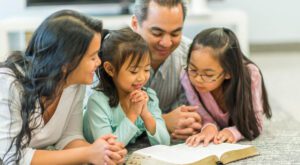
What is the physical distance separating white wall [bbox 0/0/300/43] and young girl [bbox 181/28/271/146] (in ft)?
7.30

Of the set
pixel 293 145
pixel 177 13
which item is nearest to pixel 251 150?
pixel 293 145

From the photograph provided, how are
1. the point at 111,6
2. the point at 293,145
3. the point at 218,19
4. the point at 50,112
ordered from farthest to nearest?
1. the point at 111,6
2. the point at 218,19
3. the point at 293,145
4. the point at 50,112

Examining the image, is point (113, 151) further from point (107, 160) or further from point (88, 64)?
point (88, 64)

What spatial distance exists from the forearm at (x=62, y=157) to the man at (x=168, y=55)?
0.38 metres

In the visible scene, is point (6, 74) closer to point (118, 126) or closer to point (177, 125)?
point (118, 126)

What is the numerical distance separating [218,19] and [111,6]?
30.8 inches

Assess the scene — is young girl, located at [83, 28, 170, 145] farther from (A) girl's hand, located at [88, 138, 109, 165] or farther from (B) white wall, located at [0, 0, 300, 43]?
(B) white wall, located at [0, 0, 300, 43]

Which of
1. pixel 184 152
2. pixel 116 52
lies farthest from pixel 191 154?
Answer: pixel 116 52

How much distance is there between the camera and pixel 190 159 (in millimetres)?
1227

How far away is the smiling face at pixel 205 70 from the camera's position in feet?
4.61

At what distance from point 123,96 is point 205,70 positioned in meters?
0.25

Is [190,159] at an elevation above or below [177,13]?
below

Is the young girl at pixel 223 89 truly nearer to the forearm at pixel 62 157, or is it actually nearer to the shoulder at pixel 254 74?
the shoulder at pixel 254 74

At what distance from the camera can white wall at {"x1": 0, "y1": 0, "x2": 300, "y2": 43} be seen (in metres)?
3.72
